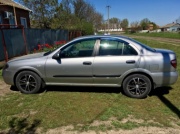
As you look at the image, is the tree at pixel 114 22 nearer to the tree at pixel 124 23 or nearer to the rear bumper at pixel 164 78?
the tree at pixel 124 23

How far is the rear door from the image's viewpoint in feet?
15.2

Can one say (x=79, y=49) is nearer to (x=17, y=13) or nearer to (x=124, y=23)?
(x=17, y=13)

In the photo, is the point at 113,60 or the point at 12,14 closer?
the point at 113,60

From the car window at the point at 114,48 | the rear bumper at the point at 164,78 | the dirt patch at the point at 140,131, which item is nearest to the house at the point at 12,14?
the car window at the point at 114,48

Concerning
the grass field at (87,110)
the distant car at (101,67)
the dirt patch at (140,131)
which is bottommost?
the dirt patch at (140,131)

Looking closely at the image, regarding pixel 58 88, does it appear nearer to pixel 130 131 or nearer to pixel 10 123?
pixel 10 123

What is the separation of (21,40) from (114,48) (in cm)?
791

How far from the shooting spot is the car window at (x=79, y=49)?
489cm

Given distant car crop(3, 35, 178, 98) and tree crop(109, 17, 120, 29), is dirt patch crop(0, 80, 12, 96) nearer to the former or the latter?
distant car crop(3, 35, 178, 98)

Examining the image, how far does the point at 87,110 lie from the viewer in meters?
→ 4.14

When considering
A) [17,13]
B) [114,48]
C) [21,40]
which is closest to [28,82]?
[114,48]

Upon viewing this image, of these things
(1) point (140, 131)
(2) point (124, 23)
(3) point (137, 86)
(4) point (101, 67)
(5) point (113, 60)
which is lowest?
(1) point (140, 131)

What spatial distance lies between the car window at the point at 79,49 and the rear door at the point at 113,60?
247 millimetres

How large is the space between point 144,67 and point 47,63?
2.36 meters
